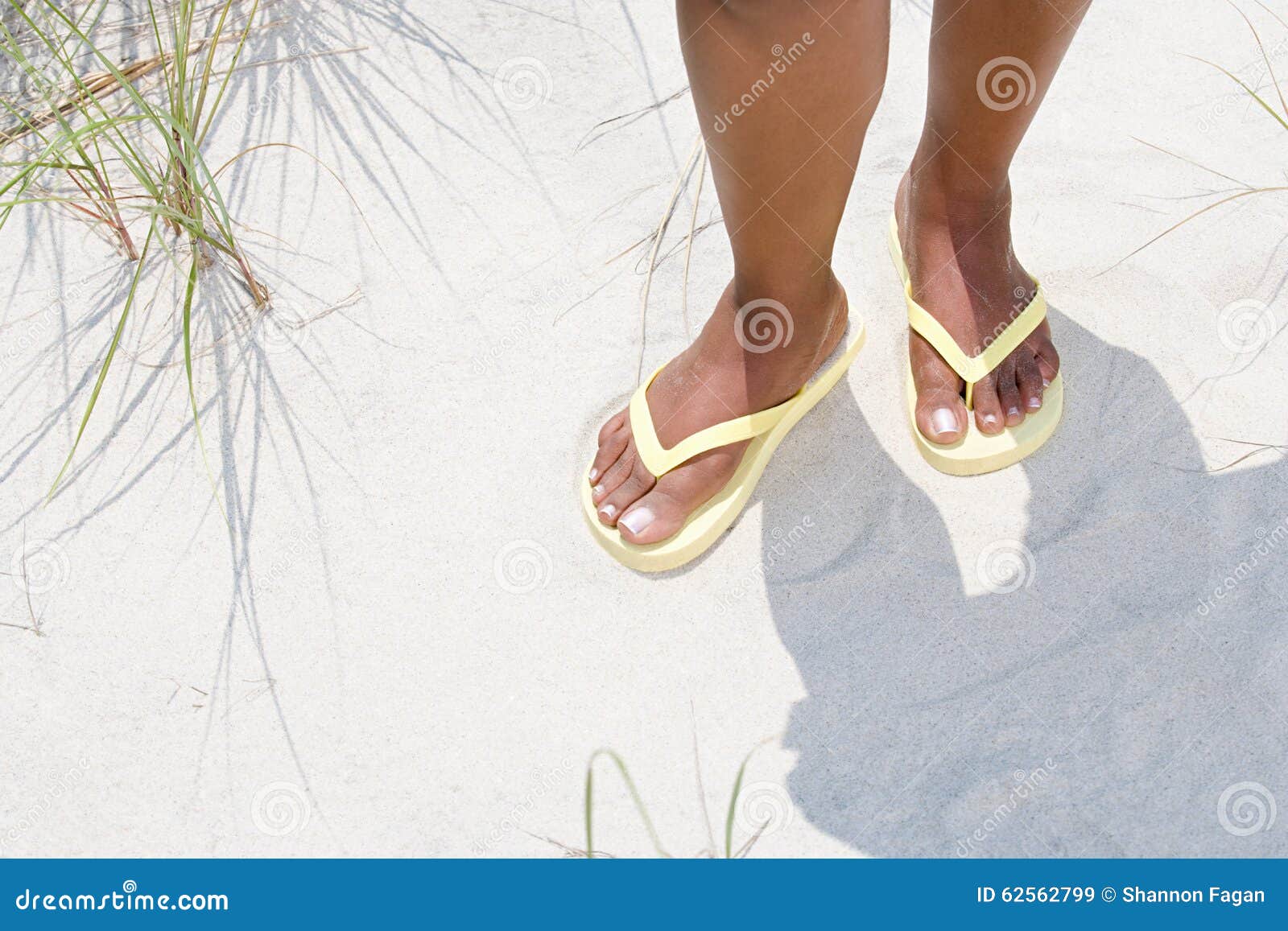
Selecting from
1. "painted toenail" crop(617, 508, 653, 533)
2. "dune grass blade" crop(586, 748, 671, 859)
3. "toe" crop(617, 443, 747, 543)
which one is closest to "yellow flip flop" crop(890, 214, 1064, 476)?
"toe" crop(617, 443, 747, 543)

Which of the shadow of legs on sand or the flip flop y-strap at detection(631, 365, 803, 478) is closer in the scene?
the shadow of legs on sand

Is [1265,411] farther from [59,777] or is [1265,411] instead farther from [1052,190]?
[59,777]

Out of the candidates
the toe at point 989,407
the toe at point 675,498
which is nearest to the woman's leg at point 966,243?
the toe at point 989,407

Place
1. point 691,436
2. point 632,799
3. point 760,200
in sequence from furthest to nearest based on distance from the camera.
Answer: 1. point 691,436
2. point 632,799
3. point 760,200

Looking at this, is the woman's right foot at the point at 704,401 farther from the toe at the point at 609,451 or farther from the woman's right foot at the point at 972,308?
the woman's right foot at the point at 972,308

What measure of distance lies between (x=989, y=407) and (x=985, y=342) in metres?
0.09

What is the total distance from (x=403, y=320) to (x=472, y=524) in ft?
1.19

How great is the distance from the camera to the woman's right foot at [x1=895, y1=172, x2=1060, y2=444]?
1386mm

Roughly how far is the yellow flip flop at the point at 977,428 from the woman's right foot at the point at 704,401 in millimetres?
166

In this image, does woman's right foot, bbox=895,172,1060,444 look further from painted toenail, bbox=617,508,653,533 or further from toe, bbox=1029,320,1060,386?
painted toenail, bbox=617,508,653,533

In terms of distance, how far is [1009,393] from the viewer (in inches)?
55.1

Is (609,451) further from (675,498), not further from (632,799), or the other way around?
(632,799)

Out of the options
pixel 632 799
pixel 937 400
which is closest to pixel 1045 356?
pixel 937 400

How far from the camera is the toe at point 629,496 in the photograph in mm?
1365
